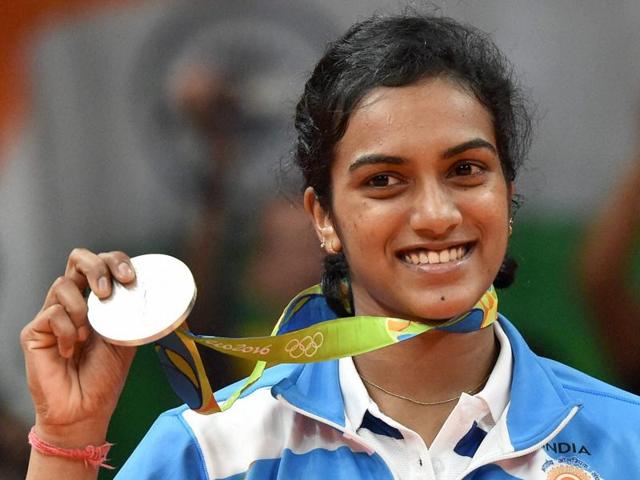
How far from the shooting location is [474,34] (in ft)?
7.03

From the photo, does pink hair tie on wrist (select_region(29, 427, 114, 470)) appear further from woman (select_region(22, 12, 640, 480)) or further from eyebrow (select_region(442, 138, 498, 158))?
eyebrow (select_region(442, 138, 498, 158))

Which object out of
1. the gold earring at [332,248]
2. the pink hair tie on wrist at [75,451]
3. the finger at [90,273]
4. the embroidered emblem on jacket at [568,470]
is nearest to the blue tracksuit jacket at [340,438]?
the embroidered emblem on jacket at [568,470]

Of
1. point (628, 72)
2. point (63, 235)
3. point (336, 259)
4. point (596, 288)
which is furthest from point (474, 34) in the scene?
point (63, 235)

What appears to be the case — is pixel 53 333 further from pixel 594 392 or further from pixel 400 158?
pixel 594 392

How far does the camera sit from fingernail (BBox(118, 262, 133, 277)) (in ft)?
5.80

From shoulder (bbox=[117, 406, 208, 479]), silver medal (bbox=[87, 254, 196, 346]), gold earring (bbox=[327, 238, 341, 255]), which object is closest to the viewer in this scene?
silver medal (bbox=[87, 254, 196, 346])

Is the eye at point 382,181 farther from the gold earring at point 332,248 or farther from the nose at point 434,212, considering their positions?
the gold earring at point 332,248

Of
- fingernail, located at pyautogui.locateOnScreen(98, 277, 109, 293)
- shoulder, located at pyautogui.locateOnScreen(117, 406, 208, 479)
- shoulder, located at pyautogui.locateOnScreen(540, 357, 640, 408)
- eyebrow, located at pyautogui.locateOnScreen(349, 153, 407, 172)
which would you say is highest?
eyebrow, located at pyautogui.locateOnScreen(349, 153, 407, 172)

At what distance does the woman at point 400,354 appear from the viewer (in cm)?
183

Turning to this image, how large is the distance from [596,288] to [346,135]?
3.55 ft

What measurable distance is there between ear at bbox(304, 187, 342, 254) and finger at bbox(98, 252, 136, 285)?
444 mm

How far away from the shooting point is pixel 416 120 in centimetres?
187

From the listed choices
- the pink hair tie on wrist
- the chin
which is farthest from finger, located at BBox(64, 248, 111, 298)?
the chin

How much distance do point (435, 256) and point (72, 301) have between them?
66 centimetres
